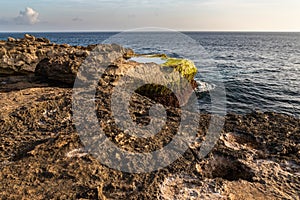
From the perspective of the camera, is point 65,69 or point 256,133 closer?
point 256,133

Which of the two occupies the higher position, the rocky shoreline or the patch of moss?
the patch of moss

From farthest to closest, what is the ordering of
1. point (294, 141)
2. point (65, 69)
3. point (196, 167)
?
1. point (65, 69)
2. point (294, 141)
3. point (196, 167)

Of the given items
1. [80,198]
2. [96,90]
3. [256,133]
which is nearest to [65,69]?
[96,90]

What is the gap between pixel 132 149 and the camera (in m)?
6.83

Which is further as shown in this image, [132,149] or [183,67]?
[183,67]

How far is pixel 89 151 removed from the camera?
6.60 meters

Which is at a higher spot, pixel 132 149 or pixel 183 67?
pixel 183 67

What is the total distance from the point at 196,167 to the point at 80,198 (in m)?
3.06

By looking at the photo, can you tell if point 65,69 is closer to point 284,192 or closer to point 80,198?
point 80,198

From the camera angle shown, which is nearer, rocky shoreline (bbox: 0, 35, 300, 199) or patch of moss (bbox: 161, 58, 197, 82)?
→ rocky shoreline (bbox: 0, 35, 300, 199)

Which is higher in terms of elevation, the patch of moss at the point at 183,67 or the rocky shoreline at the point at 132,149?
the patch of moss at the point at 183,67

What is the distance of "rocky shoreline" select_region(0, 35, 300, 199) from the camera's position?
5.45m

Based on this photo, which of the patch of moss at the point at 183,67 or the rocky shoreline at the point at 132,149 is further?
the patch of moss at the point at 183,67

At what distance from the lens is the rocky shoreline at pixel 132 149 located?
17.9 feet
